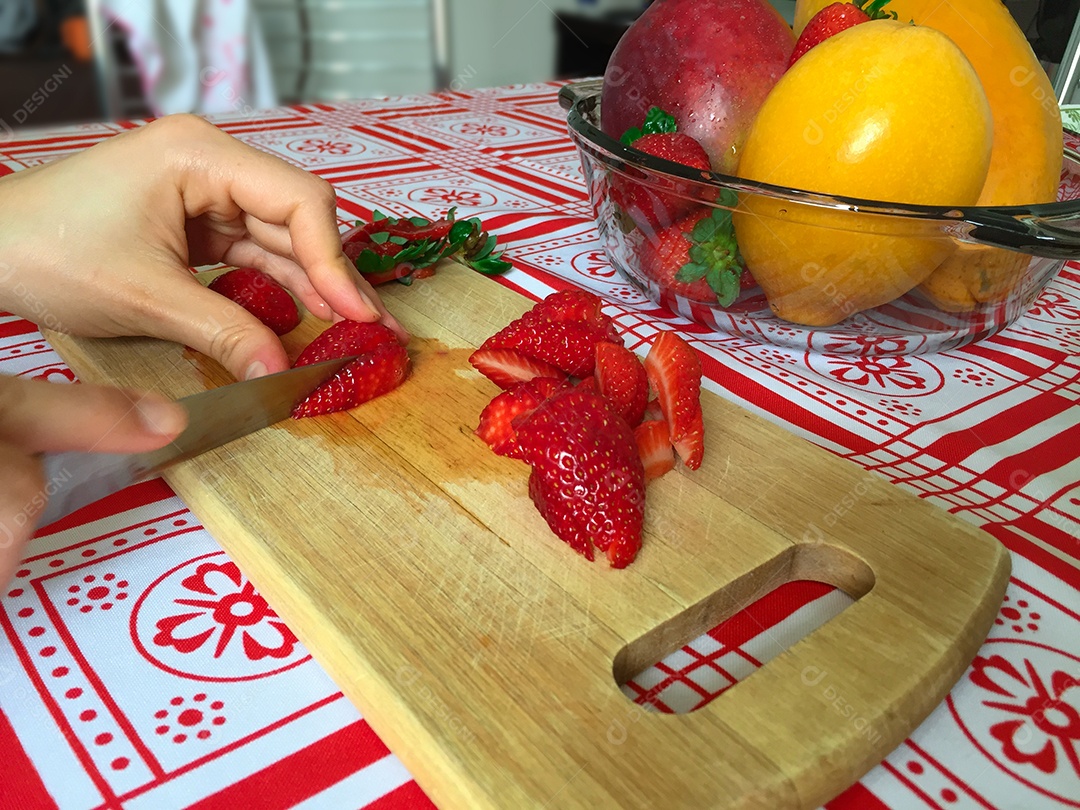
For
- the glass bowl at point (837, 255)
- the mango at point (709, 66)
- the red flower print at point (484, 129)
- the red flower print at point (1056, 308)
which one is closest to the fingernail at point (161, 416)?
the glass bowl at point (837, 255)

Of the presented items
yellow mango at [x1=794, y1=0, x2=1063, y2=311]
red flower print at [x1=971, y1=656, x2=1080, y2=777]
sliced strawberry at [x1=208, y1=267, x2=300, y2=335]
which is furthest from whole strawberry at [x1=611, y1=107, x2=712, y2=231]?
red flower print at [x1=971, y1=656, x2=1080, y2=777]

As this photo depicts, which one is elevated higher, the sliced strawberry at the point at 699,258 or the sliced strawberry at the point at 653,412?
the sliced strawberry at the point at 699,258

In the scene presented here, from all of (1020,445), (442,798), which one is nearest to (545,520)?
(442,798)

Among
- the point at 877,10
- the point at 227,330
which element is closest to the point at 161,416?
the point at 227,330

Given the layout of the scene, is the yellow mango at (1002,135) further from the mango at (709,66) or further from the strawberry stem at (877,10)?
the mango at (709,66)

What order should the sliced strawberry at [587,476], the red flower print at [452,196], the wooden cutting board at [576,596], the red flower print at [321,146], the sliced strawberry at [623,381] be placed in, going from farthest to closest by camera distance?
the red flower print at [321,146] < the red flower print at [452,196] < the sliced strawberry at [623,381] < the sliced strawberry at [587,476] < the wooden cutting board at [576,596]

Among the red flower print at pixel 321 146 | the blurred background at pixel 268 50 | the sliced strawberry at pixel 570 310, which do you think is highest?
the sliced strawberry at pixel 570 310

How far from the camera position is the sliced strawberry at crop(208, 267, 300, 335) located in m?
0.76

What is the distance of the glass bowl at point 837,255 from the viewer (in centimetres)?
64

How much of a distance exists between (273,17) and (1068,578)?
5.09m

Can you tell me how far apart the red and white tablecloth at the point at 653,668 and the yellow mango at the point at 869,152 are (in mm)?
130

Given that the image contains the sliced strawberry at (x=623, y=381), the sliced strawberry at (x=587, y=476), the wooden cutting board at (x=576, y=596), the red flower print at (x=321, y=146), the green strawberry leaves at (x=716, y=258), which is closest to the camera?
the wooden cutting board at (x=576, y=596)

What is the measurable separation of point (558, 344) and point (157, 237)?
35 centimetres

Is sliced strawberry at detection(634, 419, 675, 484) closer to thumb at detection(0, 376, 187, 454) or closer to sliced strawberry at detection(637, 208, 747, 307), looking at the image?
sliced strawberry at detection(637, 208, 747, 307)
